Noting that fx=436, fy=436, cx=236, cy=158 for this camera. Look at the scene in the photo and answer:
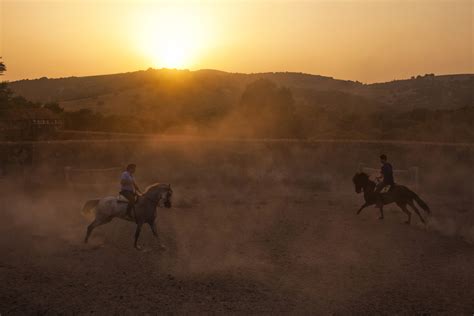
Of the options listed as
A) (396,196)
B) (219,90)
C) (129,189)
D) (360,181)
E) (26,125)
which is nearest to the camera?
(129,189)

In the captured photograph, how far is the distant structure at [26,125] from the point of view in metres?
36.1

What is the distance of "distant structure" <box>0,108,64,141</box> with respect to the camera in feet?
119

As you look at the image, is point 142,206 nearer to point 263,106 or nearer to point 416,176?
point 416,176

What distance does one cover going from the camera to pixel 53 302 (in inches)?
359

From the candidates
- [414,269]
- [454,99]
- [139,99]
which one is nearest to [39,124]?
[414,269]

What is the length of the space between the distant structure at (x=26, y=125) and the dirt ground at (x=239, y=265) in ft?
65.6

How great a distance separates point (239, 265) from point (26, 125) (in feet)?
105

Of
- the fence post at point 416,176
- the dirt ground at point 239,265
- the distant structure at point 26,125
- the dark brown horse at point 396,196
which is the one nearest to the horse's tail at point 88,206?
the dirt ground at point 239,265

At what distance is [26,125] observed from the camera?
37.2 meters

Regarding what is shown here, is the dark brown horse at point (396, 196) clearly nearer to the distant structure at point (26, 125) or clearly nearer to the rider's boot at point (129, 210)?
the rider's boot at point (129, 210)

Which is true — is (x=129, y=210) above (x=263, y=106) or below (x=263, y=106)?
below

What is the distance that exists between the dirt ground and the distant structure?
20.0 meters

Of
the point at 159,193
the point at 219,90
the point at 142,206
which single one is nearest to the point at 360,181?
the point at 159,193

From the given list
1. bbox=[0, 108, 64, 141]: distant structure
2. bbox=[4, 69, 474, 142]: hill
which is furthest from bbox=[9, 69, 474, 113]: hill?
bbox=[0, 108, 64, 141]: distant structure
